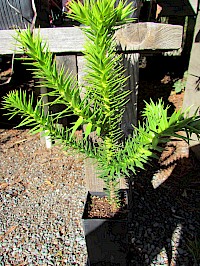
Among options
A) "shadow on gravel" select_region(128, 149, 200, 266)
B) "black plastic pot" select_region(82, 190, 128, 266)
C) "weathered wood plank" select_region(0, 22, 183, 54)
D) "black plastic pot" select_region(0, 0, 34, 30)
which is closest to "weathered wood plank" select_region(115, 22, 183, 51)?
"weathered wood plank" select_region(0, 22, 183, 54)

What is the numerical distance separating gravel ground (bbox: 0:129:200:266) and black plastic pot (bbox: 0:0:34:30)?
0.67 metres

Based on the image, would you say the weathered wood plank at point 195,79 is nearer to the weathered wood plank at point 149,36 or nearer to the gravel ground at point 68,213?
the gravel ground at point 68,213

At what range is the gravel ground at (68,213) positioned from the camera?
1690 mm

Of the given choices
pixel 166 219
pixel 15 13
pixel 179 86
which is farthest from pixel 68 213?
pixel 179 86

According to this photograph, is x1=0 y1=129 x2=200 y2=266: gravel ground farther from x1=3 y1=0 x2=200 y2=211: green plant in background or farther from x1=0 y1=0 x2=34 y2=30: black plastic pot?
x1=0 y1=0 x2=34 y2=30: black plastic pot

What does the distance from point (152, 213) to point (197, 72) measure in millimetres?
1392

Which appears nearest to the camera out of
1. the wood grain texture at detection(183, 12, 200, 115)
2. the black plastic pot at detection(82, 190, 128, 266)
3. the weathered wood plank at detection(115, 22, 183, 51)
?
the weathered wood plank at detection(115, 22, 183, 51)

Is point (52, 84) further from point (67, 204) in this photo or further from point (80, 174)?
point (80, 174)

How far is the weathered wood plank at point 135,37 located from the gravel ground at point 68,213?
1.82 ft

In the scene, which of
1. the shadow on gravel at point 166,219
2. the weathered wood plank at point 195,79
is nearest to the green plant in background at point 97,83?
the shadow on gravel at point 166,219

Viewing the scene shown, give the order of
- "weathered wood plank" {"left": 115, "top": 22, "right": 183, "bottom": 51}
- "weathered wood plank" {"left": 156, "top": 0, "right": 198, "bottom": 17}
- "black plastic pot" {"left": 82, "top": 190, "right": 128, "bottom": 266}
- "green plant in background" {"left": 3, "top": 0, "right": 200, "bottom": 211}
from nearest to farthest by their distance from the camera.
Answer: "green plant in background" {"left": 3, "top": 0, "right": 200, "bottom": 211}
"weathered wood plank" {"left": 115, "top": 22, "right": 183, "bottom": 51}
"black plastic pot" {"left": 82, "top": 190, "right": 128, "bottom": 266}
"weathered wood plank" {"left": 156, "top": 0, "right": 198, "bottom": 17}

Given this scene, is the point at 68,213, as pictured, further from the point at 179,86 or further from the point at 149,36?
the point at 179,86

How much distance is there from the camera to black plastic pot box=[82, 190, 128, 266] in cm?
119

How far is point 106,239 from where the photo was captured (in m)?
1.26
